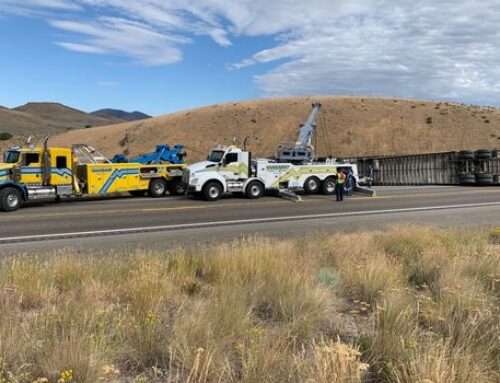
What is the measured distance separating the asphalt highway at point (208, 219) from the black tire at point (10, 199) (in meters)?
0.47

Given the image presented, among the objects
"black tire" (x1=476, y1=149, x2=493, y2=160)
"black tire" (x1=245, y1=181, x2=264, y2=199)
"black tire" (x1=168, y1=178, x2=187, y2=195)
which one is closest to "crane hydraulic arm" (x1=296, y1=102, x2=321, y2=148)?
"black tire" (x1=245, y1=181, x2=264, y2=199)

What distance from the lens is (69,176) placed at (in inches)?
848

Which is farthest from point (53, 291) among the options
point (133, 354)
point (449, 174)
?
point (449, 174)

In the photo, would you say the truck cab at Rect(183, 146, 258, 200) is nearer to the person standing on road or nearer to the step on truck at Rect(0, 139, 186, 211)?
the step on truck at Rect(0, 139, 186, 211)

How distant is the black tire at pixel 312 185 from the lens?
25391mm

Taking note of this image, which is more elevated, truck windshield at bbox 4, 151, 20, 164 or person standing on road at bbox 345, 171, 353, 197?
truck windshield at bbox 4, 151, 20, 164

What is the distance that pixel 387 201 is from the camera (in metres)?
21.4

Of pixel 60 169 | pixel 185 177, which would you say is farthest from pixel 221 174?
pixel 60 169

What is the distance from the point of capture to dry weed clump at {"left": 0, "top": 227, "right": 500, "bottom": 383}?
3.55 m

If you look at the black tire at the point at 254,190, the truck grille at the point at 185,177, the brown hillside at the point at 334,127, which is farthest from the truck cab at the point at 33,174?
the brown hillside at the point at 334,127

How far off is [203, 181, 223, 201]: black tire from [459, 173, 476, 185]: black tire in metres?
17.1

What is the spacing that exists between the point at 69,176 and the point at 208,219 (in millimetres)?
8452

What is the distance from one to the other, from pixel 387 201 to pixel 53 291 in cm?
1742

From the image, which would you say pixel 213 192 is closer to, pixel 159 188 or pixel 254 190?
pixel 254 190
